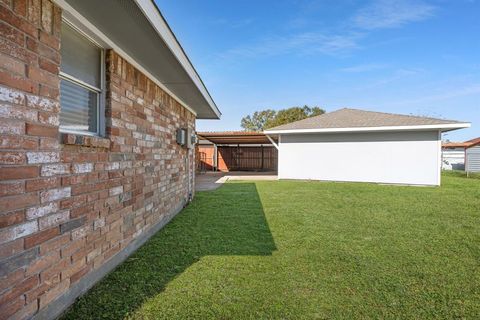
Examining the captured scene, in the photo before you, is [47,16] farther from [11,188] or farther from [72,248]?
[72,248]

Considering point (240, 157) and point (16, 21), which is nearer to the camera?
point (16, 21)

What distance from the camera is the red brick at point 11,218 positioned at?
1479 millimetres

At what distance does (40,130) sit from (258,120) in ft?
140

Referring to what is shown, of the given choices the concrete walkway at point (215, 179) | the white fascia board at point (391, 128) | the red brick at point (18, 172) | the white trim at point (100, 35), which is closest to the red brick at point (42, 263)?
the red brick at point (18, 172)

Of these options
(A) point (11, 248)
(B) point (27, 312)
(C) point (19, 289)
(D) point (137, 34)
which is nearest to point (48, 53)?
(D) point (137, 34)

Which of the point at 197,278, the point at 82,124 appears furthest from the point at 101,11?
the point at 197,278

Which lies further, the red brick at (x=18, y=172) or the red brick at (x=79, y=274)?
the red brick at (x=79, y=274)

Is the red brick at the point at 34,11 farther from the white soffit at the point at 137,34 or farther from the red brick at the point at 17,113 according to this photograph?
the red brick at the point at 17,113

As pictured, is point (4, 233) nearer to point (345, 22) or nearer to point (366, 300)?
point (366, 300)

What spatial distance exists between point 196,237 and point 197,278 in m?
1.37

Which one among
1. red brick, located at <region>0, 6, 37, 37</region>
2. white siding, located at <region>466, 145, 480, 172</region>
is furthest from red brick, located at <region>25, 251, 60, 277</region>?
white siding, located at <region>466, 145, 480, 172</region>

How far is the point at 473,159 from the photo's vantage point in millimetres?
18484

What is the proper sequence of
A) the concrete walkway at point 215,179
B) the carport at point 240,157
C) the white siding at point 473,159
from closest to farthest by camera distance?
the concrete walkway at point 215,179, the white siding at point 473,159, the carport at point 240,157

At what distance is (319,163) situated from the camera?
12781 millimetres
